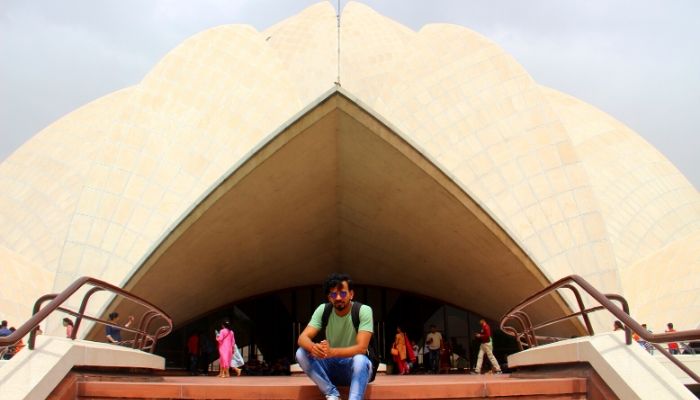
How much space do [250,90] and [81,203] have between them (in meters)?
5.09

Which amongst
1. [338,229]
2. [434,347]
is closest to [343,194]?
[338,229]

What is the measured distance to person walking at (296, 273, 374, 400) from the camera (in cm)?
412

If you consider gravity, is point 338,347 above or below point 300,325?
below

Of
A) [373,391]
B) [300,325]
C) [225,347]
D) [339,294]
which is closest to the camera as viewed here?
[339,294]

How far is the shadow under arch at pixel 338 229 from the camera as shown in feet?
36.9

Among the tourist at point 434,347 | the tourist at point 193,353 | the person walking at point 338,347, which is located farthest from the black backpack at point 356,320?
the tourist at point 193,353

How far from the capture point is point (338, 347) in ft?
14.4

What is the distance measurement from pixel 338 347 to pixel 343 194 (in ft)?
32.0

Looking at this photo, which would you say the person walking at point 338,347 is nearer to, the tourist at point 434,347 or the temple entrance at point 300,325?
the tourist at point 434,347

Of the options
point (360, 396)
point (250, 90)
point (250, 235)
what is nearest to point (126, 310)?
point (250, 235)

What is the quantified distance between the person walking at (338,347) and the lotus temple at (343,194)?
6.63m

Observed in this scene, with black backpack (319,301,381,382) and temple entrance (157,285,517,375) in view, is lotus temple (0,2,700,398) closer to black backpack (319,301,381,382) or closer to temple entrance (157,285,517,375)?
temple entrance (157,285,517,375)

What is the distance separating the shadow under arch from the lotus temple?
0.17 feet

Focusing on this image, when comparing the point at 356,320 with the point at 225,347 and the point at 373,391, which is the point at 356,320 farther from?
the point at 225,347
